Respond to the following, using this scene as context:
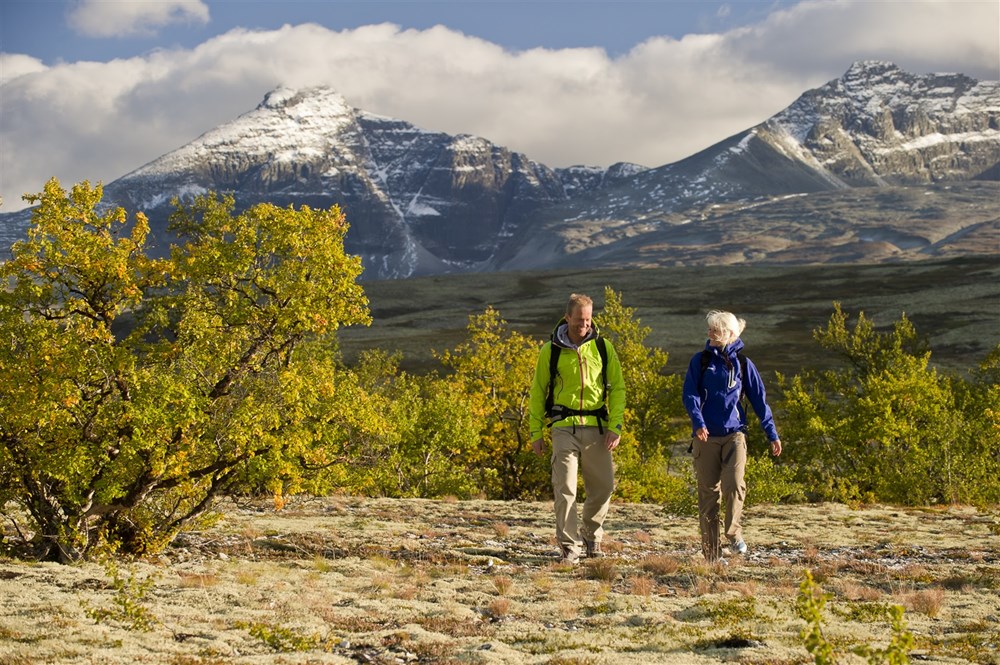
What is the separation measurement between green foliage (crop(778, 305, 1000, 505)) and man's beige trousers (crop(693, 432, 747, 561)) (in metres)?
15.9

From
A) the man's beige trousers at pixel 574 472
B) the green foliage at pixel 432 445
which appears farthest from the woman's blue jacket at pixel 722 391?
the green foliage at pixel 432 445

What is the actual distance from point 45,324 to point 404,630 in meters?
6.35

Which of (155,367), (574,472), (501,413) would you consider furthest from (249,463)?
(501,413)

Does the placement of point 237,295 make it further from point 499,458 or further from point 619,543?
point 499,458

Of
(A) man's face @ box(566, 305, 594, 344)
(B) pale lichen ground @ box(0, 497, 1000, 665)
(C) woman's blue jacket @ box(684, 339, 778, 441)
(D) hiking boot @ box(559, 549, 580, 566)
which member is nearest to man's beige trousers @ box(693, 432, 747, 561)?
(C) woman's blue jacket @ box(684, 339, 778, 441)

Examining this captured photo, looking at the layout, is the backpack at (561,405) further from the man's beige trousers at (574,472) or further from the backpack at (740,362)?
the backpack at (740,362)

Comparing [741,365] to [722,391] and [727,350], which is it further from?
[722,391]

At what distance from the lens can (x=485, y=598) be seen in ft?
36.8

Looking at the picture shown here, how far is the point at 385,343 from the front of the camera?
5064 inches

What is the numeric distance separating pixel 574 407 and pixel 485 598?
10.9 ft

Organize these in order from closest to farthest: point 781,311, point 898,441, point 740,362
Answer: point 740,362 < point 898,441 < point 781,311

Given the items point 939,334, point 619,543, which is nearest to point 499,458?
point 619,543

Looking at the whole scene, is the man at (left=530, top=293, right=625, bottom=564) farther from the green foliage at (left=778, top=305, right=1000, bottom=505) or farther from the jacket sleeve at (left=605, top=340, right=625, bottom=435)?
the green foliage at (left=778, top=305, right=1000, bottom=505)

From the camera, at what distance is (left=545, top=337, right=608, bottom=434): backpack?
13.4 m
